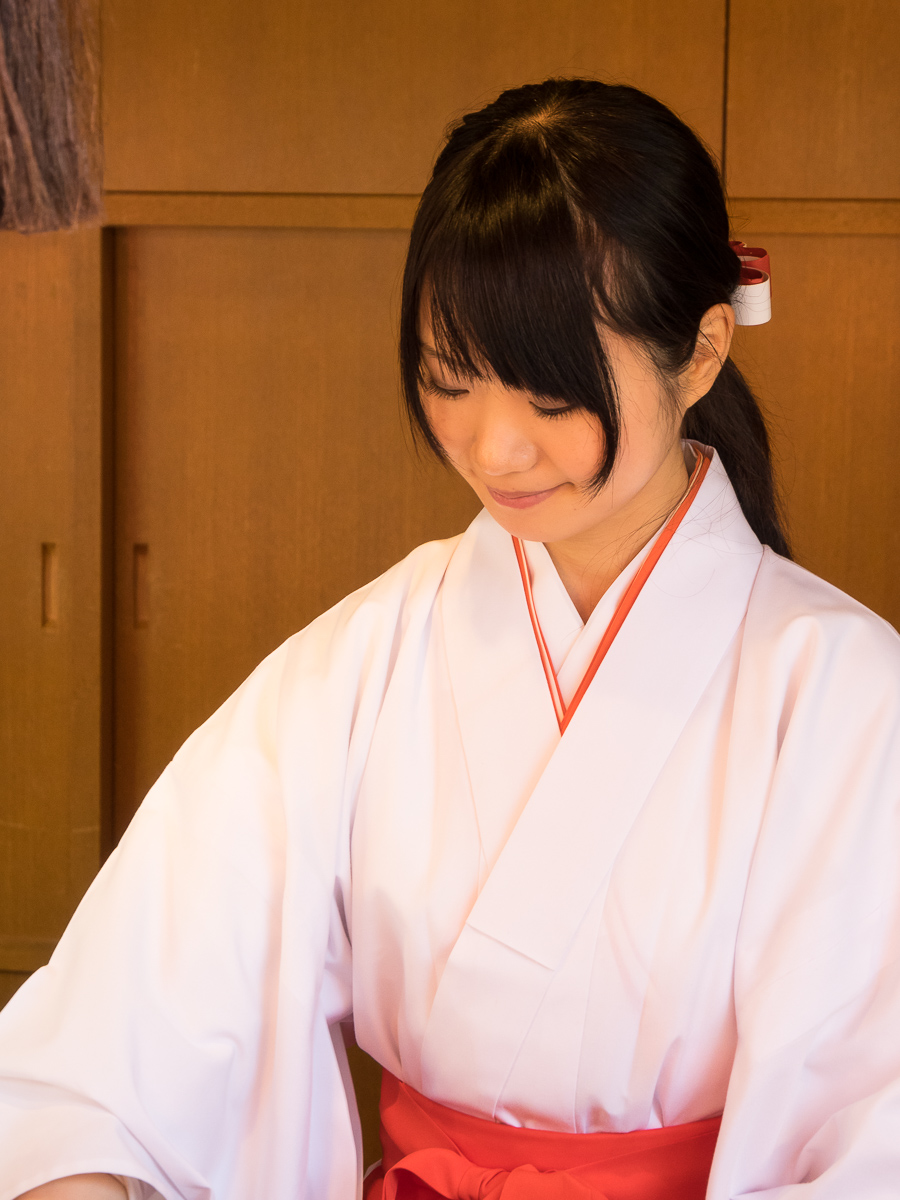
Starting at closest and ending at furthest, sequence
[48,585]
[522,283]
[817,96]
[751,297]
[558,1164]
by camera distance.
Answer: [522,283], [558,1164], [751,297], [817,96], [48,585]

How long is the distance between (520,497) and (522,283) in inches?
8.1

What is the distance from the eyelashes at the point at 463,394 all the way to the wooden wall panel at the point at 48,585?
1.21 m

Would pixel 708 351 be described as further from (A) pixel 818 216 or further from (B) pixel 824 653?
(A) pixel 818 216

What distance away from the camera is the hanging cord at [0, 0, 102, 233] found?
2014 mm

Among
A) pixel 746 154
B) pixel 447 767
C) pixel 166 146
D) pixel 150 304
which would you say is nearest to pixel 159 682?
pixel 150 304

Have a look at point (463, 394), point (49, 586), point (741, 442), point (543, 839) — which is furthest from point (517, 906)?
point (49, 586)

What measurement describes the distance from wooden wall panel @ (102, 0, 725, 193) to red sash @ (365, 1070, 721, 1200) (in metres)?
1.58

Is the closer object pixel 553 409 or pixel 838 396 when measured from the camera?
pixel 553 409

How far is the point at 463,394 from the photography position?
0.99 metres

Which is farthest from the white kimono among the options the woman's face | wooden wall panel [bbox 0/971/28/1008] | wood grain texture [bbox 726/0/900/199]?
wooden wall panel [bbox 0/971/28/1008]

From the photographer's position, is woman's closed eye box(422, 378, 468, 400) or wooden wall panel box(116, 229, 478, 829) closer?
woman's closed eye box(422, 378, 468, 400)

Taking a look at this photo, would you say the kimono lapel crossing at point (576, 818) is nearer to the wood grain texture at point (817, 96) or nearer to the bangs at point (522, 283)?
the bangs at point (522, 283)

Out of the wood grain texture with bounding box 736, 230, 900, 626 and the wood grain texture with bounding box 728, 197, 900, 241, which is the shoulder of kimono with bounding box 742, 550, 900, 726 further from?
the wood grain texture with bounding box 728, 197, 900, 241

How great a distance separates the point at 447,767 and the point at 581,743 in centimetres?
15
